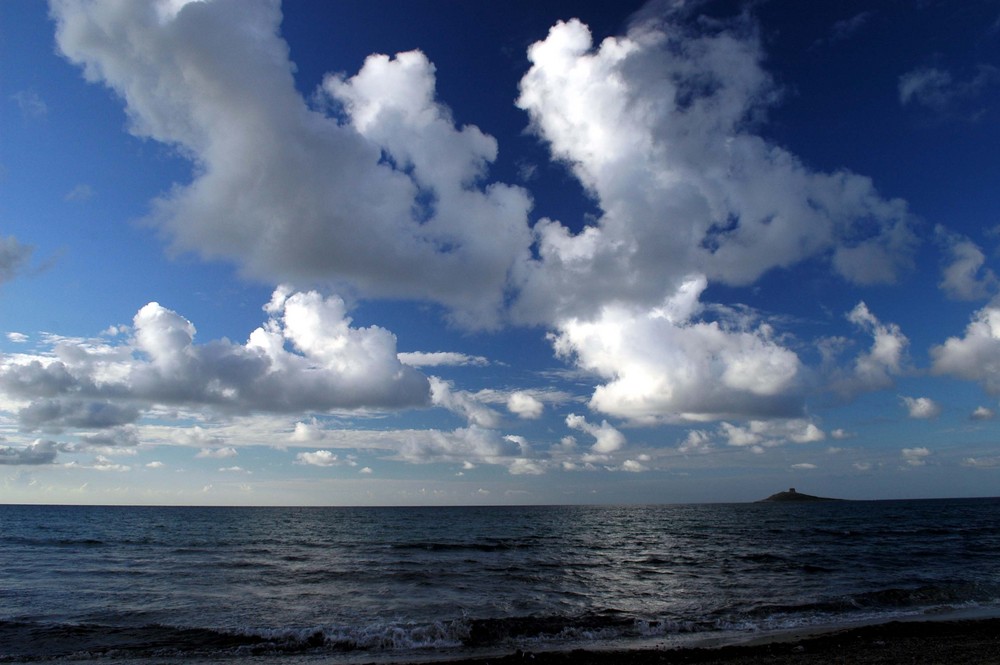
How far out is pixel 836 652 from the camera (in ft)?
53.7

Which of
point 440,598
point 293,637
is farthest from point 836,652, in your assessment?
point 293,637

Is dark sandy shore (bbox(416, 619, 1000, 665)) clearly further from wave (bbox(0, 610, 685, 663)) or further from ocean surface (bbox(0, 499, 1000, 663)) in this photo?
wave (bbox(0, 610, 685, 663))

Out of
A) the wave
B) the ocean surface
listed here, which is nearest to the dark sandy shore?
the ocean surface

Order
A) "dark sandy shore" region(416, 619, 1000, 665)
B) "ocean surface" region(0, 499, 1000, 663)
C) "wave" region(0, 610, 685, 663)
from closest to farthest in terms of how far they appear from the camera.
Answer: "dark sandy shore" region(416, 619, 1000, 665)
"wave" region(0, 610, 685, 663)
"ocean surface" region(0, 499, 1000, 663)

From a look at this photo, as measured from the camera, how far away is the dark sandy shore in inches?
599

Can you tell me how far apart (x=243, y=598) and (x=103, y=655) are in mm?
9638

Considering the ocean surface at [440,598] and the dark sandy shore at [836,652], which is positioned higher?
the dark sandy shore at [836,652]

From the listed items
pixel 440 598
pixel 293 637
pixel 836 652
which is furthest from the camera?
pixel 440 598

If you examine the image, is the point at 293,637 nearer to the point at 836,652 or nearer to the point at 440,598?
the point at 440,598

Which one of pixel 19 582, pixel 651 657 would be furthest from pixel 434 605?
pixel 19 582

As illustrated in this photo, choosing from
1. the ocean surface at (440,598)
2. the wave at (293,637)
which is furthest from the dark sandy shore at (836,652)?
the wave at (293,637)

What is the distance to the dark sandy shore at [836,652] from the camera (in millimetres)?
15212

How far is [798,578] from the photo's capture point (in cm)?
3212

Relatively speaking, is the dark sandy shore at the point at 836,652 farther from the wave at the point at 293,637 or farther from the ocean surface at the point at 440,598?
the wave at the point at 293,637
